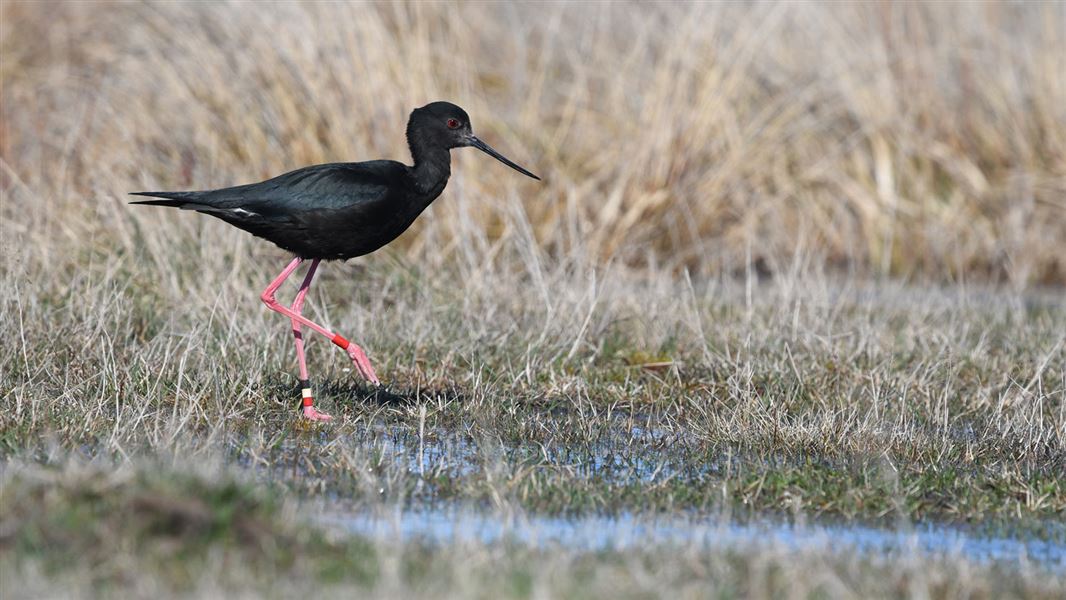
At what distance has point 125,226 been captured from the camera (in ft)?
26.7

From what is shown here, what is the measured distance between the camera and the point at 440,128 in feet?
22.5

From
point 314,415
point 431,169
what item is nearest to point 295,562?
point 314,415

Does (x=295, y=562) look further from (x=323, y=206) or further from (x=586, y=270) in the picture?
(x=586, y=270)

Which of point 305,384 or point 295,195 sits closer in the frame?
point 305,384

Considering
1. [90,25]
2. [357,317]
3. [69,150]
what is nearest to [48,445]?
[357,317]

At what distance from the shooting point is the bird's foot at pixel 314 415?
579 centimetres

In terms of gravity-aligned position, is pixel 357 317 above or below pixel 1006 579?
above

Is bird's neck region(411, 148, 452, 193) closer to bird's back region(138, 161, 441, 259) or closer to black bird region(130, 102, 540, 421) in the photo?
black bird region(130, 102, 540, 421)

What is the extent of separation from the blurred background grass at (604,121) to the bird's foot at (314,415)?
2.18m

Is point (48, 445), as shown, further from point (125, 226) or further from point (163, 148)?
point (163, 148)

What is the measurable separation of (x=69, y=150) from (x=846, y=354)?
15.1ft

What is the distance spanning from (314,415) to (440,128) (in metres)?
1.64

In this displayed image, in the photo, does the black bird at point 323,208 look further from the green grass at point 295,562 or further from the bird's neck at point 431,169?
the green grass at point 295,562

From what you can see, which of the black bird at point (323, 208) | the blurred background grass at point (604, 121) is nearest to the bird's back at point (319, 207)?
the black bird at point (323, 208)
